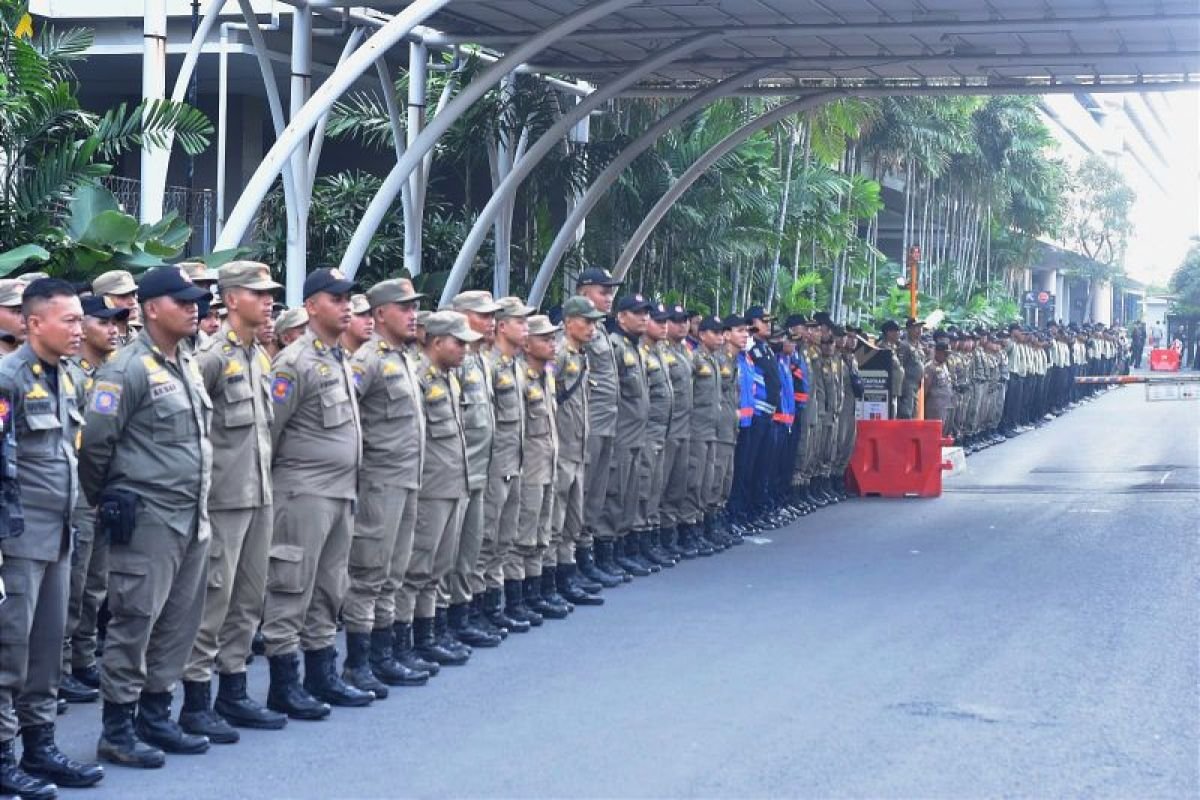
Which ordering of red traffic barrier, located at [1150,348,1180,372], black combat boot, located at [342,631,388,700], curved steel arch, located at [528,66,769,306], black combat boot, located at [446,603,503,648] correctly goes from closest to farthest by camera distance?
black combat boot, located at [342,631,388,700], black combat boot, located at [446,603,503,648], curved steel arch, located at [528,66,769,306], red traffic barrier, located at [1150,348,1180,372]

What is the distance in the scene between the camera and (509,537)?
35.8 feet

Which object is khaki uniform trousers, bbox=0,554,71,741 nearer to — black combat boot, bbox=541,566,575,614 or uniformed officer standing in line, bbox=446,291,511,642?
uniformed officer standing in line, bbox=446,291,511,642

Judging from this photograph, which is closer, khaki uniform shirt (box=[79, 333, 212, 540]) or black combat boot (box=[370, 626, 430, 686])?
khaki uniform shirt (box=[79, 333, 212, 540])

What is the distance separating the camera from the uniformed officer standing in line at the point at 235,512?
7.89m

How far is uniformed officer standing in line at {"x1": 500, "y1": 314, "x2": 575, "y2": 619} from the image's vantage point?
11.1 m

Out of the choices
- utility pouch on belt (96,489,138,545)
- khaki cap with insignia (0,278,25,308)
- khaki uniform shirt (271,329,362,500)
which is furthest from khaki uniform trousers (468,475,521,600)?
utility pouch on belt (96,489,138,545)

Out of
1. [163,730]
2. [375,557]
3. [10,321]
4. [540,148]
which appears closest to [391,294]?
[375,557]

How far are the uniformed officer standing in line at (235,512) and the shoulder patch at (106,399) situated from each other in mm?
542

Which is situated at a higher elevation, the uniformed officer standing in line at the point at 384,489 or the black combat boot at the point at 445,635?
the uniformed officer standing in line at the point at 384,489

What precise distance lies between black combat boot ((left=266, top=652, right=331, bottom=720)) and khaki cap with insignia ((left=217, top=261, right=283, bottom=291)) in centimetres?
167

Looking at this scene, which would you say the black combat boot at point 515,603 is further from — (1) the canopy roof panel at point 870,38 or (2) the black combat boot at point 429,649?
(1) the canopy roof panel at point 870,38

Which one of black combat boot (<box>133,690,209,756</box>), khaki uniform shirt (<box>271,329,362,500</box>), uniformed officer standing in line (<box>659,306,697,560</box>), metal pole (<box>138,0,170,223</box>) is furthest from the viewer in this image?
metal pole (<box>138,0,170,223</box>)

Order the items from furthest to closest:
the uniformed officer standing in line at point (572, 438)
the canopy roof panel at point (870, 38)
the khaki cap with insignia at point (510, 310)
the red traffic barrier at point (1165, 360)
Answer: the red traffic barrier at point (1165, 360) → the canopy roof panel at point (870, 38) → the uniformed officer standing in line at point (572, 438) → the khaki cap with insignia at point (510, 310)

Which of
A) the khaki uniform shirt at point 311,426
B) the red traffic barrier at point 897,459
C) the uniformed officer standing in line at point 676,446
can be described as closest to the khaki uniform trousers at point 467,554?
the khaki uniform shirt at point 311,426
